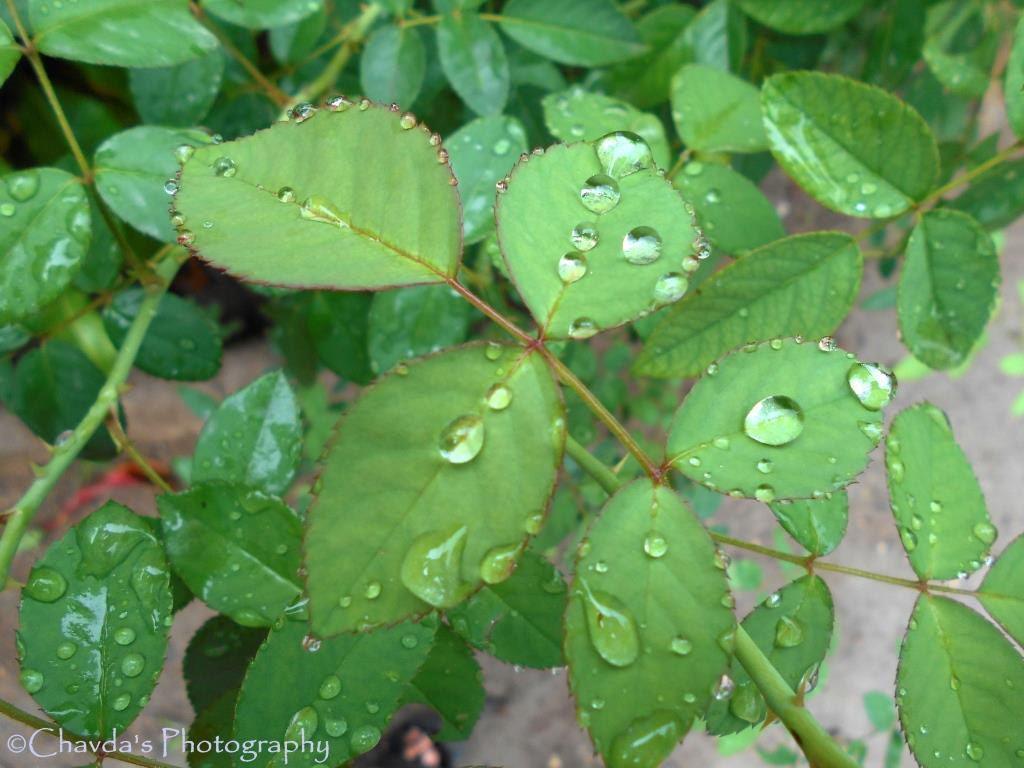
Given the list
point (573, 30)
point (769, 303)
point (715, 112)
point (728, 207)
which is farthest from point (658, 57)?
point (769, 303)

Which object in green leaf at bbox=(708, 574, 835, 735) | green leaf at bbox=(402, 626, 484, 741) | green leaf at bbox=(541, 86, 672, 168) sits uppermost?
green leaf at bbox=(541, 86, 672, 168)

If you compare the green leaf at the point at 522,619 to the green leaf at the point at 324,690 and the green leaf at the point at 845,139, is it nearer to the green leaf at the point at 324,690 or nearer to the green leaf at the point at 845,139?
the green leaf at the point at 324,690

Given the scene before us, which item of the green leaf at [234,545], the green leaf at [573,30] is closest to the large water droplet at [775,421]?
the green leaf at [234,545]

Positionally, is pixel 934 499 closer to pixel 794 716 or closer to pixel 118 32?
pixel 794 716

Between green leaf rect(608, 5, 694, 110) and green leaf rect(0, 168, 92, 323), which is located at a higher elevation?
green leaf rect(0, 168, 92, 323)

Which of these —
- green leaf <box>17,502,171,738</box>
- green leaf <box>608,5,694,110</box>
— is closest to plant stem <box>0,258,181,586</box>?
green leaf <box>17,502,171,738</box>

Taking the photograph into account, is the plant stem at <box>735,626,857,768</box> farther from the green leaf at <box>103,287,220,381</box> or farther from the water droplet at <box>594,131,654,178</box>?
the green leaf at <box>103,287,220,381</box>
